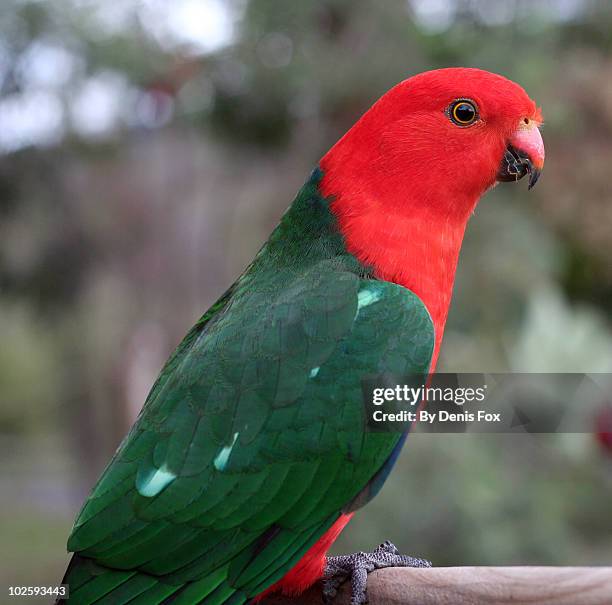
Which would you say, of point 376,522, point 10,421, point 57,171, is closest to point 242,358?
point 376,522

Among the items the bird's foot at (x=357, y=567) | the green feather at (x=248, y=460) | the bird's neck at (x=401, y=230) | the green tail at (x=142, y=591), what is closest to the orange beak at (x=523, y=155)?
the bird's neck at (x=401, y=230)

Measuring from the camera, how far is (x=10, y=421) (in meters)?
9.93

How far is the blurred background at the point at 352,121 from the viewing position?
8.79 feet

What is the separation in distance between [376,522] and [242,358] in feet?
5.07

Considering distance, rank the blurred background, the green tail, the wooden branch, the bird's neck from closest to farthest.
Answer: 1. the wooden branch
2. the green tail
3. the bird's neck
4. the blurred background

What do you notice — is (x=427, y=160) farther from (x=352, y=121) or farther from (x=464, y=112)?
(x=352, y=121)

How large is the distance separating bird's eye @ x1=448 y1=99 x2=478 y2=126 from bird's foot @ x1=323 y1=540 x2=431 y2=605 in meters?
0.84

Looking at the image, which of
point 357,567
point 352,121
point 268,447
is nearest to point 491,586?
point 357,567

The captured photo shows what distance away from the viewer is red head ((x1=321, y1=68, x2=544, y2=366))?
1.57 m

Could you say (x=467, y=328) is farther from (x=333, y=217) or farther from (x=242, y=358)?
(x=242, y=358)

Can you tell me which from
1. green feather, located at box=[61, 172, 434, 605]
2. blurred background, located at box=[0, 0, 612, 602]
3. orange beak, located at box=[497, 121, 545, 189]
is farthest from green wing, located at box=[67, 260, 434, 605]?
blurred background, located at box=[0, 0, 612, 602]

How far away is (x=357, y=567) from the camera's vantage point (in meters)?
1.34

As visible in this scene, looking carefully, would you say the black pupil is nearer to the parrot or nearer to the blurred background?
the parrot

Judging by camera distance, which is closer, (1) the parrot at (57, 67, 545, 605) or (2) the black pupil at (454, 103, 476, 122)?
(1) the parrot at (57, 67, 545, 605)
